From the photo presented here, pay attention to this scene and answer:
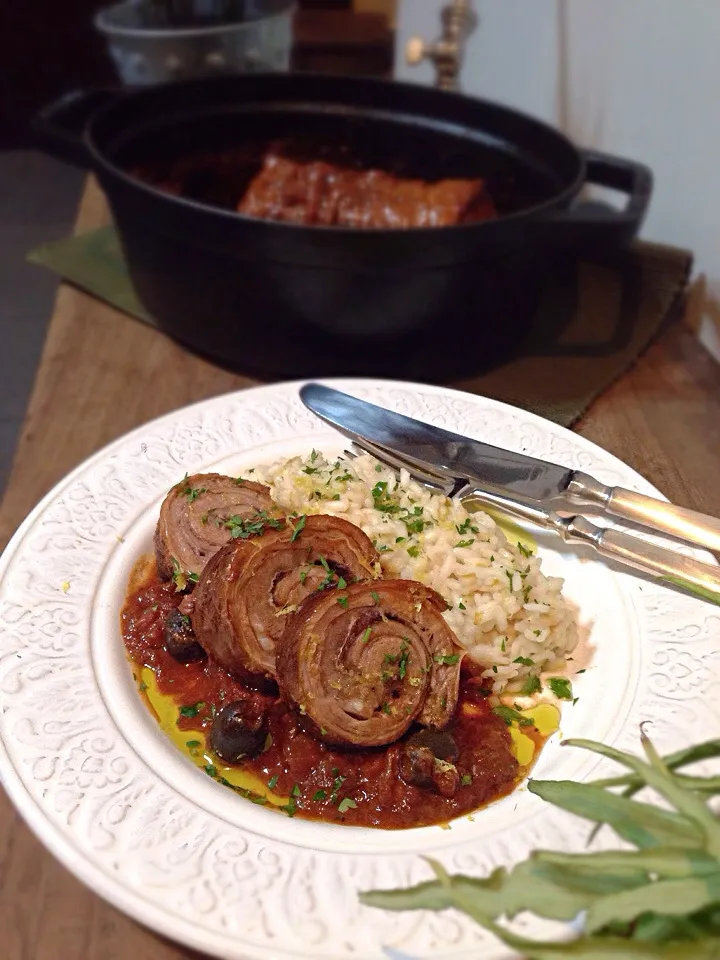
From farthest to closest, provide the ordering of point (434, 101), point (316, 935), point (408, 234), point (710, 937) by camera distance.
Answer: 1. point (434, 101)
2. point (408, 234)
3. point (316, 935)
4. point (710, 937)

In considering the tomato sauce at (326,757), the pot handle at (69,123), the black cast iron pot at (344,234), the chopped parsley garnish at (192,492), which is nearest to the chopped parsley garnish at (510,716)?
the tomato sauce at (326,757)

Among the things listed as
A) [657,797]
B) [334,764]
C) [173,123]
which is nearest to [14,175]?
[173,123]

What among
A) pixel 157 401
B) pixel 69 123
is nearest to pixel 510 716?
pixel 157 401

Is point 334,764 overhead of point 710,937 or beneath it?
beneath

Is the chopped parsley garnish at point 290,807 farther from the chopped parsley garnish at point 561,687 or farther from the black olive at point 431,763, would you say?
the chopped parsley garnish at point 561,687

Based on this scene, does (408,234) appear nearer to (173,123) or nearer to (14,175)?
(173,123)

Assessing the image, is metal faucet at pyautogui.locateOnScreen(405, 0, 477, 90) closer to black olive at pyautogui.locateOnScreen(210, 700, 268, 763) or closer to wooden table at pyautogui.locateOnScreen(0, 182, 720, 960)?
wooden table at pyautogui.locateOnScreen(0, 182, 720, 960)
